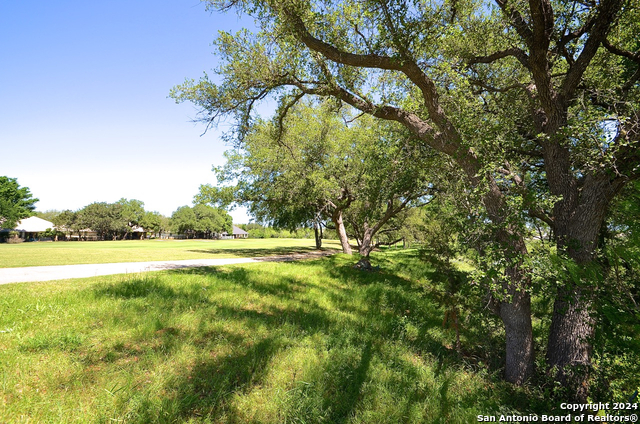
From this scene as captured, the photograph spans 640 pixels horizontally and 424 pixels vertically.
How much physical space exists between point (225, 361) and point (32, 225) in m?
95.1

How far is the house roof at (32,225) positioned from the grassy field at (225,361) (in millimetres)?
86115

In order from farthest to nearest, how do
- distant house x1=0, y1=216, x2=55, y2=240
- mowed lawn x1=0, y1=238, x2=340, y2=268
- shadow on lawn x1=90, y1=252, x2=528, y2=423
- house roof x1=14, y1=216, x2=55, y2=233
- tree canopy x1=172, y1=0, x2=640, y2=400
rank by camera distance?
house roof x1=14, y1=216, x2=55, y2=233
distant house x1=0, y1=216, x2=55, y2=240
mowed lawn x1=0, y1=238, x2=340, y2=268
tree canopy x1=172, y1=0, x2=640, y2=400
shadow on lawn x1=90, y1=252, x2=528, y2=423

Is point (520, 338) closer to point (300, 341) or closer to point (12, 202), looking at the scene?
point (300, 341)

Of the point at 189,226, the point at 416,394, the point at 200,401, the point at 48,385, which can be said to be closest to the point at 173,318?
the point at 48,385

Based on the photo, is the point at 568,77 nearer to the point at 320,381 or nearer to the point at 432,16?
the point at 432,16

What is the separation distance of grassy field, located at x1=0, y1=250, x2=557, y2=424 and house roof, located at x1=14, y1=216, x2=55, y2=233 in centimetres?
8612

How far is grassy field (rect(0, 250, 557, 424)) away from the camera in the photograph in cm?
332

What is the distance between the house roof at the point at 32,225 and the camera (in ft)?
218

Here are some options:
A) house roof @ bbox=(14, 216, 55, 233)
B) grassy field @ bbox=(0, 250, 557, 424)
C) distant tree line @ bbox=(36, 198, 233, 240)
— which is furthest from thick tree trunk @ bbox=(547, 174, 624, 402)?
house roof @ bbox=(14, 216, 55, 233)

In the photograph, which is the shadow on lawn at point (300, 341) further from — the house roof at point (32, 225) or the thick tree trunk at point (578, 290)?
the house roof at point (32, 225)

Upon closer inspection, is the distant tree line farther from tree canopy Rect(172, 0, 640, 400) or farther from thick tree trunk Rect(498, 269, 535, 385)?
thick tree trunk Rect(498, 269, 535, 385)

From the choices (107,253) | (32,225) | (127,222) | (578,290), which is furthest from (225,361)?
(32,225)

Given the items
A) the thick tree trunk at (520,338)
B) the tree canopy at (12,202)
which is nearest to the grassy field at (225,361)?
the thick tree trunk at (520,338)

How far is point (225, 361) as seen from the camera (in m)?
4.42
